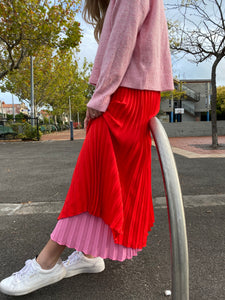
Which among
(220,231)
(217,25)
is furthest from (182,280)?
(217,25)

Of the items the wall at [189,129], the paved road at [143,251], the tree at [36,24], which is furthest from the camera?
the wall at [189,129]

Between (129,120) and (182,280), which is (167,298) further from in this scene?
(129,120)

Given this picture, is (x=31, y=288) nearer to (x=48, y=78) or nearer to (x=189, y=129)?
(x=189, y=129)

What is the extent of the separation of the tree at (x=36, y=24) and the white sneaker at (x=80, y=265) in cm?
1057

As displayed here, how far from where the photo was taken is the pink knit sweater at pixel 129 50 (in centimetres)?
118

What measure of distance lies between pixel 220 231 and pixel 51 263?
1.55 meters

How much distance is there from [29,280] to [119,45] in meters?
1.29

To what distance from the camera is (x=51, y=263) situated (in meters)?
1.39

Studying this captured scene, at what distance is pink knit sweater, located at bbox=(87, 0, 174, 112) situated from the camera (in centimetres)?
118

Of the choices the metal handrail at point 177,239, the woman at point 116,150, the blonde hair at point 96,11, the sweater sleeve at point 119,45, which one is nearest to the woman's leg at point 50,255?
the woman at point 116,150

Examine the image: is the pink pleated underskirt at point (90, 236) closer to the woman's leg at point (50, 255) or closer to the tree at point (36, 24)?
the woman's leg at point (50, 255)

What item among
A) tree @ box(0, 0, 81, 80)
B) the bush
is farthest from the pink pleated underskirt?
the bush

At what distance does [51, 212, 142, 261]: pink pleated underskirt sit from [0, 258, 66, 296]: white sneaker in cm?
21

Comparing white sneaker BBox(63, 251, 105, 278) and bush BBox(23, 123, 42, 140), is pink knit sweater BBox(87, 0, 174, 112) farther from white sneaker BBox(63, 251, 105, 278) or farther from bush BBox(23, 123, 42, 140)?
bush BBox(23, 123, 42, 140)
